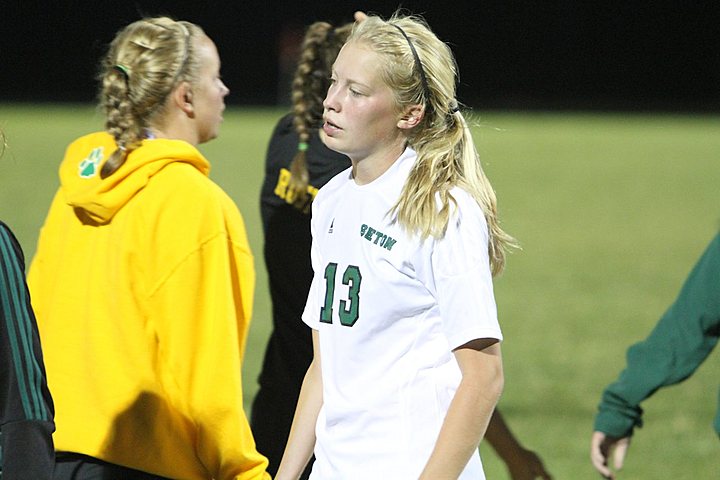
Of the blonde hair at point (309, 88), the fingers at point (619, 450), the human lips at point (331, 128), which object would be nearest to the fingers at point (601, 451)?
the fingers at point (619, 450)

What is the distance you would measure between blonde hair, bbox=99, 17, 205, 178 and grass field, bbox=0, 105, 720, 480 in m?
0.32

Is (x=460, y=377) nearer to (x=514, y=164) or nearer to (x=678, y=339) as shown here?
(x=678, y=339)

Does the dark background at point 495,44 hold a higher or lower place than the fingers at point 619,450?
lower

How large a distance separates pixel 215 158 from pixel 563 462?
16563mm

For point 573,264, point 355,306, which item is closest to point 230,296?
point 355,306

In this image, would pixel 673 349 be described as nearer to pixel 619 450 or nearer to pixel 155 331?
pixel 619 450

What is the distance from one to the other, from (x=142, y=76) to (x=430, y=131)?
93cm

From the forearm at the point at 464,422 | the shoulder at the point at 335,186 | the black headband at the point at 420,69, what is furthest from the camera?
the shoulder at the point at 335,186

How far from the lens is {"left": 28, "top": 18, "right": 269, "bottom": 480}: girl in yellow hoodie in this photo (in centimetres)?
301

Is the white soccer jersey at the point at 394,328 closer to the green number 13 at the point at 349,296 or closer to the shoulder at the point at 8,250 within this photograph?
the green number 13 at the point at 349,296

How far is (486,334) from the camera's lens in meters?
2.43

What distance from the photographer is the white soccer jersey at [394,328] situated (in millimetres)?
2467

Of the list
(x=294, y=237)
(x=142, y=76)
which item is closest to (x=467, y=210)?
(x=142, y=76)

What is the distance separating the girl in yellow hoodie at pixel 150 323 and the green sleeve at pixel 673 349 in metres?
0.93
